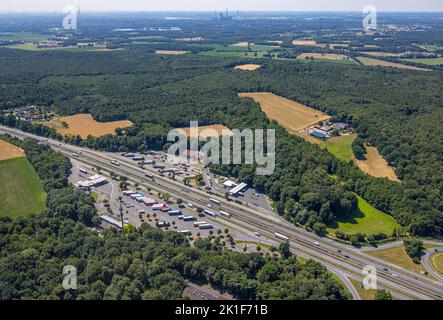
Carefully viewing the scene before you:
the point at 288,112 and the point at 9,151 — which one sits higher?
the point at 288,112

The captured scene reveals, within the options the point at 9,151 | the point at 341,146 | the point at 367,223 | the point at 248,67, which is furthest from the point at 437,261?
the point at 248,67

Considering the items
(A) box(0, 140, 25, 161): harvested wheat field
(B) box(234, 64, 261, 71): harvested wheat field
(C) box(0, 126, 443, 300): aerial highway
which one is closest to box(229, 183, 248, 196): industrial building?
(C) box(0, 126, 443, 300): aerial highway

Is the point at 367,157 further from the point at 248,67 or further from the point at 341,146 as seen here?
the point at 248,67

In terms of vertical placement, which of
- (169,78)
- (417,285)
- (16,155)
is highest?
(169,78)
